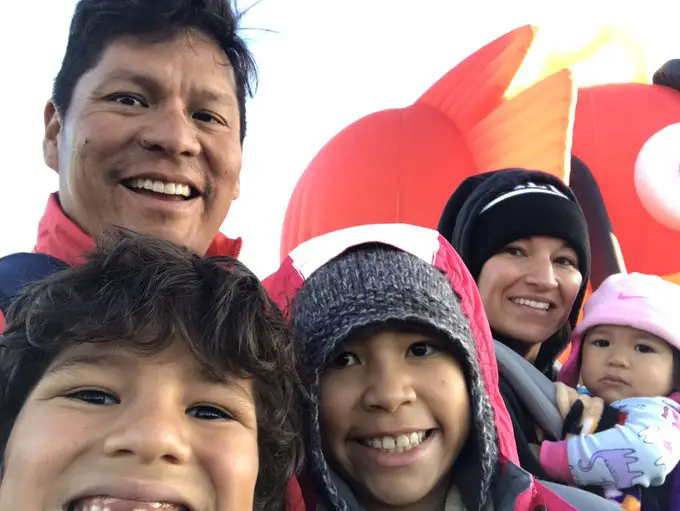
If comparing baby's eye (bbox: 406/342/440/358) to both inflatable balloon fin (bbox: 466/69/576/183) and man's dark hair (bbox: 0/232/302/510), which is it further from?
inflatable balloon fin (bbox: 466/69/576/183)

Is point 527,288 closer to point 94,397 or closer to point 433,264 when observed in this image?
point 433,264

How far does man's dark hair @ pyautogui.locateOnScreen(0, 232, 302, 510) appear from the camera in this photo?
4.07 feet

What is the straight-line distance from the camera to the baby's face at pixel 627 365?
2.27 meters

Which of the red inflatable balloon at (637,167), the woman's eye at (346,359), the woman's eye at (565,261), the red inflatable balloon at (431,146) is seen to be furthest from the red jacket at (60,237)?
the red inflatable balloon at (637,167)

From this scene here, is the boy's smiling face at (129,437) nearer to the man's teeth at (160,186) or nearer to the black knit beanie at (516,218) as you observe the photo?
the man's teeth at (160,186)

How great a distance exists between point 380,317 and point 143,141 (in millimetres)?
691

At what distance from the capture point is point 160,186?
1.71 meters

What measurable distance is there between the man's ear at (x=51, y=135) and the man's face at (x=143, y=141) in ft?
0.18

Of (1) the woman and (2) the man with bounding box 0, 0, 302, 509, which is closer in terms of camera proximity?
(2) the man with bounding box 0, 0, 302, 509

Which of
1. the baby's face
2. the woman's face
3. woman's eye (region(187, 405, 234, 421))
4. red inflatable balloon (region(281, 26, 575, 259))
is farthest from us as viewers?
red inflatable balloon (region(281, 26, 575, 259))

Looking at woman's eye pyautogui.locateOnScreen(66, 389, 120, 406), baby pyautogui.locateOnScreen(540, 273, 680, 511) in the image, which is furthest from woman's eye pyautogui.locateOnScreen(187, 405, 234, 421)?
baby pyautogui.locateOnScreen(540, 273, 680, 511)

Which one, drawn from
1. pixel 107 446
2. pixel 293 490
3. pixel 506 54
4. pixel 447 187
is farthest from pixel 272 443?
pixel 506 54

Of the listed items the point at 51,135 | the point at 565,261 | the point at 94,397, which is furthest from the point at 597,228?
the point at 94,397

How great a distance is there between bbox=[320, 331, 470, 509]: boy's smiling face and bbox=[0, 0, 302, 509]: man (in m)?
0.54
